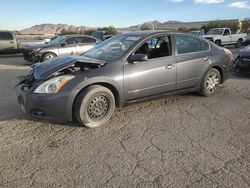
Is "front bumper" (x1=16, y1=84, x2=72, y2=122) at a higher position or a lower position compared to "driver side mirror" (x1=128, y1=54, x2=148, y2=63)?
lower

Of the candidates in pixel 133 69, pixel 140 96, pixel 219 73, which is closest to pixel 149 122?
pixel 140 96

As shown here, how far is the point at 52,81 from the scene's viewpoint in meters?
4.14

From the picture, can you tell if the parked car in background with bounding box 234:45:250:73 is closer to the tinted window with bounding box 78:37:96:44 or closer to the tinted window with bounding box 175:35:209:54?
the tinted window with bounding box 175:35:209:54

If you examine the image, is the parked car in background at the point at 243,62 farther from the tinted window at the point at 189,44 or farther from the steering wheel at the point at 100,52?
the steering wheel at the point at 100,52

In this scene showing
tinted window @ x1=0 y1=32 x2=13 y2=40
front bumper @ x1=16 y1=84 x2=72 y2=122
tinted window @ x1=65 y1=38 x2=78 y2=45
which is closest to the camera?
front bumper @ x1=16 y1=84 x2=72 y2=122

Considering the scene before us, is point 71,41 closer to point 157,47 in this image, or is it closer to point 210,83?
point 157,47

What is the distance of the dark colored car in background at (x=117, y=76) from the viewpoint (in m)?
→ 4.11

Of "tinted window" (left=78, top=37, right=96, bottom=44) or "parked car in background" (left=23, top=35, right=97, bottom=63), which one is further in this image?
"tinted window" (left=78, top=37, right=96, bottom=44)

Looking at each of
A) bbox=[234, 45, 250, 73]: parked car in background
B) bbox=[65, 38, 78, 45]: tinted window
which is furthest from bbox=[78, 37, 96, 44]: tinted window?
bbox=[234, 45, 250, 73]: parked car in background

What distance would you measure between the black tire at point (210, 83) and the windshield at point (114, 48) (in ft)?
6.22

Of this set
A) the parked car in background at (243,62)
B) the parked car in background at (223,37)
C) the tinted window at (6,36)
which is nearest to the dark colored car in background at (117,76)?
the parked car in background at (243,62)

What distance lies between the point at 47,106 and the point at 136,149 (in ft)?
4.97

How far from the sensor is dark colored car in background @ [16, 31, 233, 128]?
162 inches

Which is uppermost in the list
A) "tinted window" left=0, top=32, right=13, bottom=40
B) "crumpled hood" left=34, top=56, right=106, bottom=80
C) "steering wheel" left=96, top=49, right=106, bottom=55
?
"tinted window" left=0, top=32, right=13, bottom=40
